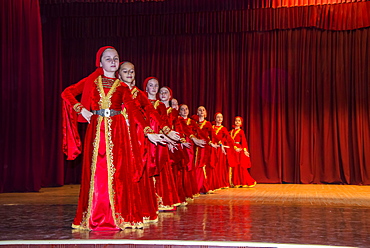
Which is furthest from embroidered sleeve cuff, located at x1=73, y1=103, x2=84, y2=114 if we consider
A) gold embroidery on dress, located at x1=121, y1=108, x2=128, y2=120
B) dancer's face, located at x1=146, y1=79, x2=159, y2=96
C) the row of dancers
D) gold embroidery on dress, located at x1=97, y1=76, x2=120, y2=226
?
dancer's face, located at x1=146, y1=79, x2=159, y2=96

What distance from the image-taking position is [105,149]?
170 inches

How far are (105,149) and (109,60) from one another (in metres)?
0.77

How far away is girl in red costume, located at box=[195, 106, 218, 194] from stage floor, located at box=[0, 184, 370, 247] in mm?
1274

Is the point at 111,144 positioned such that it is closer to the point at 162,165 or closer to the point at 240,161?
the point at 162,165

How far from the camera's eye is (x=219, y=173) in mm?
9898

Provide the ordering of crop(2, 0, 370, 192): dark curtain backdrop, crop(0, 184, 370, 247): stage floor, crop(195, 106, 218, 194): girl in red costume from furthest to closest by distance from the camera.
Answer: crop(2, 0, 370, 192): dark curtain backdrop → crop(195, 106, 218, 194): girl in red costume → crop(0, 184, 370, 247): stage floor

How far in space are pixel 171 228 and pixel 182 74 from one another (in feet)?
25.6

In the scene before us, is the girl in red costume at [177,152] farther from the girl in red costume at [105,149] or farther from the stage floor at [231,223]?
the girl in red costume at [105,149]

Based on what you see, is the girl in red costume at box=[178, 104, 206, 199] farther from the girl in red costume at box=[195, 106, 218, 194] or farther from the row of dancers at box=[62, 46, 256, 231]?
the row of dancers at box=[62, 46, 256, 231]

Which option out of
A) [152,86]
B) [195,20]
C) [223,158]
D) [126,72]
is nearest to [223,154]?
[223,158]

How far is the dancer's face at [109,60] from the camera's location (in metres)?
4.36

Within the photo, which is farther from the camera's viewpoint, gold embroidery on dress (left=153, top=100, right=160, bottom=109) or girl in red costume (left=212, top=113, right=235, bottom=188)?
girl in red costume (left=212, top=113, right=235, bottom=188)

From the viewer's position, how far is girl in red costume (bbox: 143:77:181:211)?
551 centimetres

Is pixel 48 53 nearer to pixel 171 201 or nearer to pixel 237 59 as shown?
pixel 237 59
